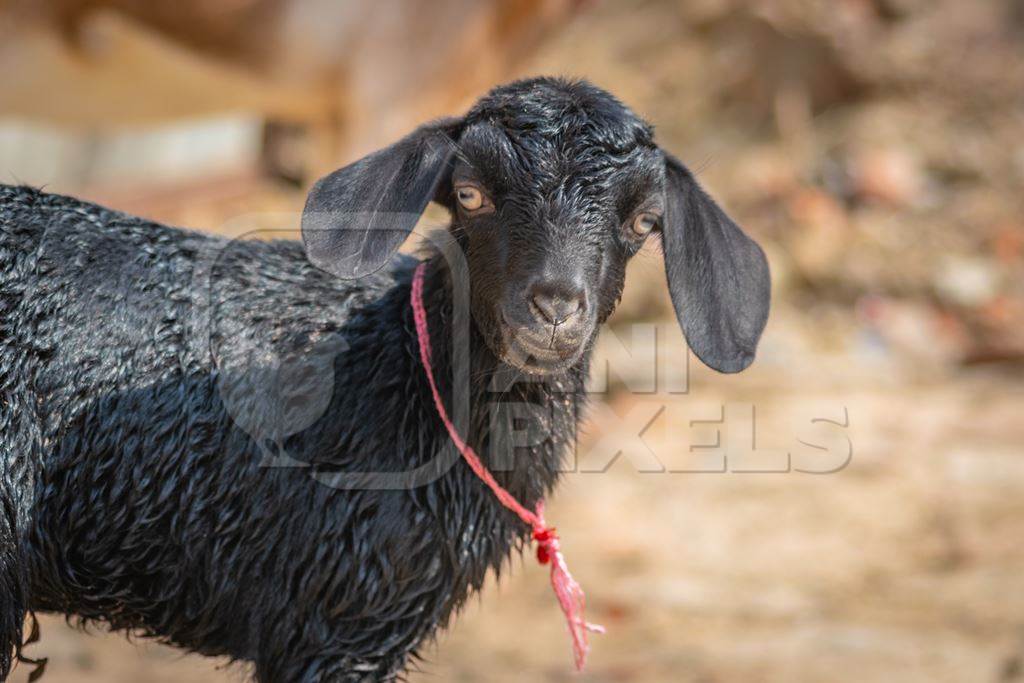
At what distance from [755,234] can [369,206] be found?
18.1ft

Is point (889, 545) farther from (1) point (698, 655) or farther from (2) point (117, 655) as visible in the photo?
(2) point (117, 655)

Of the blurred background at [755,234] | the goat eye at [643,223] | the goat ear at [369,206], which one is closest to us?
the goat ear at [369,206]

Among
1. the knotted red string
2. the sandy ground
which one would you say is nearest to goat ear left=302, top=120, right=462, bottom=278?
the knotted red string

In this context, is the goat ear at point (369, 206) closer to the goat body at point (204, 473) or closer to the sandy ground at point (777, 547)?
the goat body at point (204, 473)

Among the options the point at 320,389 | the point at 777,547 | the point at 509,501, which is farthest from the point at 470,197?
the point at 777,547

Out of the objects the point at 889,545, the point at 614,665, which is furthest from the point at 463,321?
the point at 889,545

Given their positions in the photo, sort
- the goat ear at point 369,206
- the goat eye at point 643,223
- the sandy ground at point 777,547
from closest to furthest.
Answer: the goat ear at point 369,206, the goat eye at point 643,223, the sandy ground at point 777,547

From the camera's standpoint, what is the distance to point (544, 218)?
8.04 ft

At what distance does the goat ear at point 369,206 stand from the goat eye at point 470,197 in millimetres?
54

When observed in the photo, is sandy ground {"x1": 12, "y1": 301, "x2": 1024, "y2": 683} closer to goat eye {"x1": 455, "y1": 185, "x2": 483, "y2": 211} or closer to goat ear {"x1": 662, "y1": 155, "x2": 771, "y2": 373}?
goat ear {"x1": 662, "y1": 155, "x2": 771, "y2": 373}

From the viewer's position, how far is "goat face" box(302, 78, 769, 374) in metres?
2.42

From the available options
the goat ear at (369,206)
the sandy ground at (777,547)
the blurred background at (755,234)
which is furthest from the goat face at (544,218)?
the sandy ground at (777,547)

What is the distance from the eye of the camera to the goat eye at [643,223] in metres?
2.62

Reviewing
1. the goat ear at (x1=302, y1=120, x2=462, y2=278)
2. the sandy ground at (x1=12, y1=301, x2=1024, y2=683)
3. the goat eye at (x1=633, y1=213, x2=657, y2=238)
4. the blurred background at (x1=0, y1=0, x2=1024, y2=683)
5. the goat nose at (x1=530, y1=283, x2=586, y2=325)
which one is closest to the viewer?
the goat nose at (x1=530, y1=283, x2=586, y2=325)
